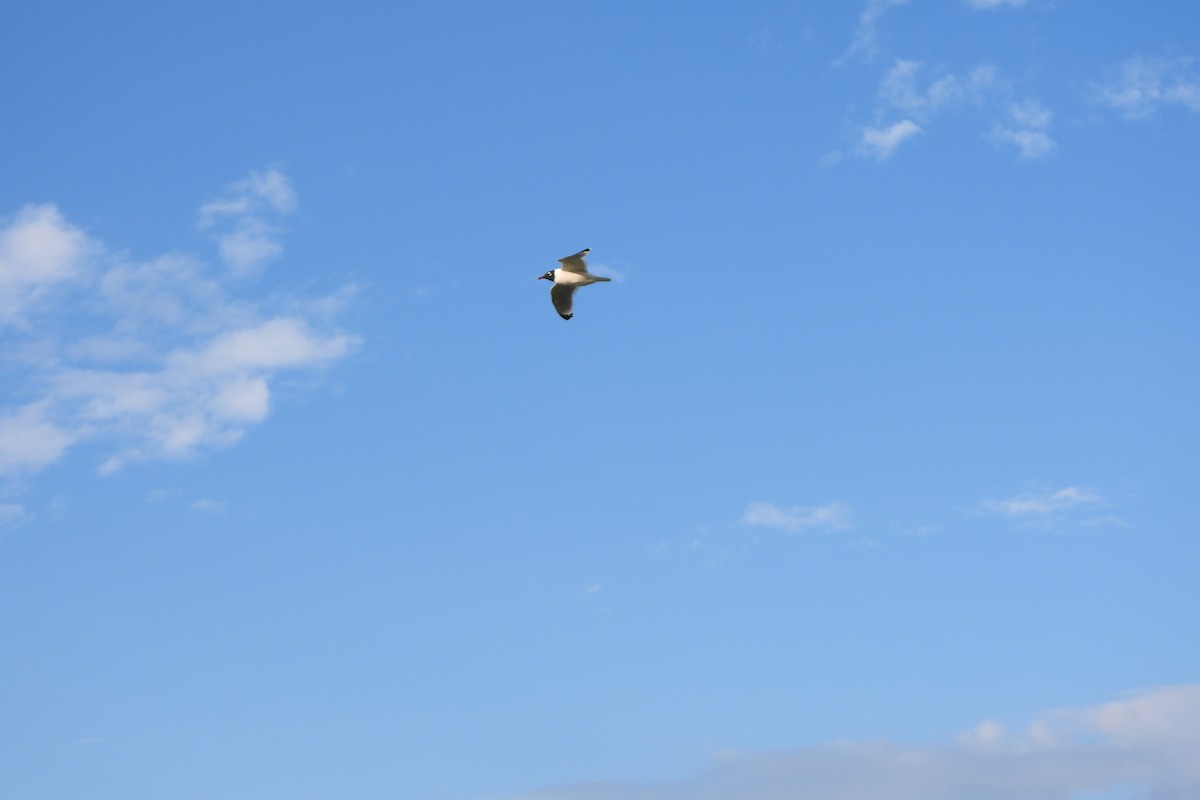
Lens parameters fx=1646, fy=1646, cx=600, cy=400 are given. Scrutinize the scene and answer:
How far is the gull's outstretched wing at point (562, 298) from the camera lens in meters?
79.3

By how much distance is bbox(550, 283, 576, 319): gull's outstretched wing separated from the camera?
7931 centimetres

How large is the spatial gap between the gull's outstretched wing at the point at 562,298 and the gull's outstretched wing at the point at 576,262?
1.10 m

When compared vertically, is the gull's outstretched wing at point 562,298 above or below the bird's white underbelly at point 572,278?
below

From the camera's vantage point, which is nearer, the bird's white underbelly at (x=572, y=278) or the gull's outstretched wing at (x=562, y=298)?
the bird's white underbelly at (x=572, y=278)

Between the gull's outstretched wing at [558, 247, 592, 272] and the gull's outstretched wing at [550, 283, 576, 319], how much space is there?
110cm

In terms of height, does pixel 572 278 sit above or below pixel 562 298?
above

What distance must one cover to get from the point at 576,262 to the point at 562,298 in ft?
7.46

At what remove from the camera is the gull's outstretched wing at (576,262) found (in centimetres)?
7725

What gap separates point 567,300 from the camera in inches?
3130

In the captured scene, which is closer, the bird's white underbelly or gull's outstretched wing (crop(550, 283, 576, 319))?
the bird's white underbelly

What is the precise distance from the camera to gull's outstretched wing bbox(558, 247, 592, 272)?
77.2 m

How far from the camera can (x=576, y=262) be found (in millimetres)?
78062

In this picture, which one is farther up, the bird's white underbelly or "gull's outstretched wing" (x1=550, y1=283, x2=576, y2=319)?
the bird's white underbelly

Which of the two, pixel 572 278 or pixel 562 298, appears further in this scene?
pixel 562 298
